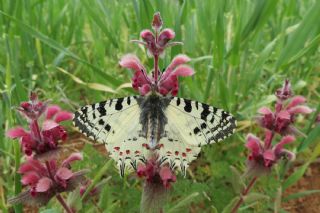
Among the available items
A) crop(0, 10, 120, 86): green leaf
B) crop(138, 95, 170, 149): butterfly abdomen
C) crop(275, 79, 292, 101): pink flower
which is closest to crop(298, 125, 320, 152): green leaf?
crop(275, 79, 292, 101): pink flower

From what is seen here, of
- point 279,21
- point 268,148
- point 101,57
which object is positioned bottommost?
point 268,148

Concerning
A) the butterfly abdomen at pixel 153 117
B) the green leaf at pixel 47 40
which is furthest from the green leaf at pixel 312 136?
the green leaf at pixel 47 40

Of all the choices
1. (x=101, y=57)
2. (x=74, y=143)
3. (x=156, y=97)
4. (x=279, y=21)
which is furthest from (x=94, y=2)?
(x=156, y=97)

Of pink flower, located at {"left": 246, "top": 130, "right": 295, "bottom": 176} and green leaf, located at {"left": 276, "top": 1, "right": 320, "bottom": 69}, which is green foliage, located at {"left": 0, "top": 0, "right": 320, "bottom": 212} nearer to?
green leaf, located at {"left": 276, "top": 1, "right": 320, "bottom": 69}

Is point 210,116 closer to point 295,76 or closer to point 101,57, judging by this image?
point 295,76

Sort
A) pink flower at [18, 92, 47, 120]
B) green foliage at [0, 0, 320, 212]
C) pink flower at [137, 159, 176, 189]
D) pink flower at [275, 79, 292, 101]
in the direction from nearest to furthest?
pink flower at [18, 92, 47, 120] → pink flower at [137, 159, 176, 189] → pink flower at [275, 79, 292, 101] → green foliage at [0, 0, 320, 212]

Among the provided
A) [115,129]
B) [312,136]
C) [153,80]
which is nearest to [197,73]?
[312,136]
